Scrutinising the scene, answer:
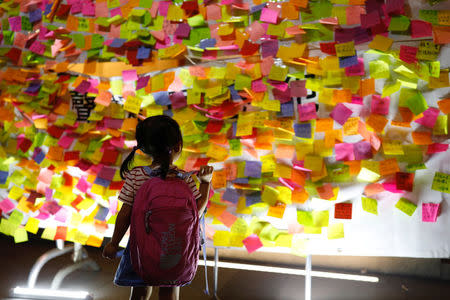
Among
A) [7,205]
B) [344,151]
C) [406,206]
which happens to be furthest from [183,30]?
[7,205]

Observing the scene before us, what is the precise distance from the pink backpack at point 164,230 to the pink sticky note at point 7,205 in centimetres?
135

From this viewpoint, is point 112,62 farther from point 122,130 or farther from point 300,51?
point 300,51

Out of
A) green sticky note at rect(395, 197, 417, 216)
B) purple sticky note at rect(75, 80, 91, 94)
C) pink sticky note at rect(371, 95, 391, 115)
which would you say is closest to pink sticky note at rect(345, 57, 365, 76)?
pink sticky note at rect(371, 95, 391, 115)

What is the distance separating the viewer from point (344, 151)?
1739 mm

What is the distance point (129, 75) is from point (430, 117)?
1.38 meters

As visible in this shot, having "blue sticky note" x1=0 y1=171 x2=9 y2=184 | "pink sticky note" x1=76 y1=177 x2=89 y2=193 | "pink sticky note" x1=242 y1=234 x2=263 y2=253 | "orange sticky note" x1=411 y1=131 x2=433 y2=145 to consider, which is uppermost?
"orange sticky note" x1=411 y1=131 x2=433 y2=145

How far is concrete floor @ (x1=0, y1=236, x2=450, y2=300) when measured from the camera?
2.08 m

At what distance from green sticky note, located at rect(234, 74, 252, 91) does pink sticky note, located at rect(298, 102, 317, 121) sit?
255 millimetres

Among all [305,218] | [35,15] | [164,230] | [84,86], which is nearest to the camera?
[164,230]

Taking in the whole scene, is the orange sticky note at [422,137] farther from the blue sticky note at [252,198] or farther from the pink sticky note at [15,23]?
the pink sticky note at [15,23]

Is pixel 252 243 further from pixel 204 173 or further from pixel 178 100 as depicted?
pixel 178 100

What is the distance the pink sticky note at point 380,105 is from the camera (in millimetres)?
1677

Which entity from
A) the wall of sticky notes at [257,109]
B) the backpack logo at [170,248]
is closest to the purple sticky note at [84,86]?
the wall of sticky notes at [257,109]

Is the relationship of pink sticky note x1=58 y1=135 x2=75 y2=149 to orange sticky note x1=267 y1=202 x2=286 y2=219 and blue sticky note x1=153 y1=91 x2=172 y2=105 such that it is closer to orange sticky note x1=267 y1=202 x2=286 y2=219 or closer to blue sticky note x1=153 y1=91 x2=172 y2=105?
blue sticky note x1=153 y1=91 x2=172 y2=105
